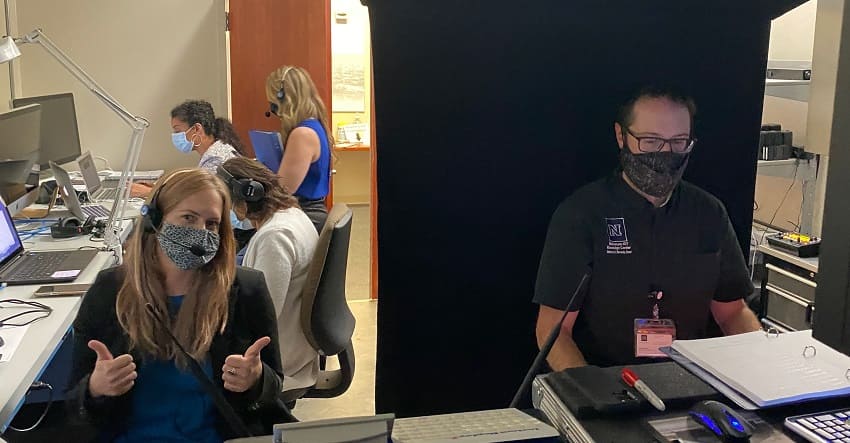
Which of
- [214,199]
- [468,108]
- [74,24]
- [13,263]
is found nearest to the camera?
[468,108]

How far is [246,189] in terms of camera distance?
2.40 meters

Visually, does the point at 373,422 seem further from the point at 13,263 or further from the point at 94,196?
the point at 94,196

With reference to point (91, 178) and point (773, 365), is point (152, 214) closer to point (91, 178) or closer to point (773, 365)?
point (773, 365)

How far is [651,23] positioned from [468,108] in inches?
15.2

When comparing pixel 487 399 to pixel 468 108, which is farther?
pixel 487 399

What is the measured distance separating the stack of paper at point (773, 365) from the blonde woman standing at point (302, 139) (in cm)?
248

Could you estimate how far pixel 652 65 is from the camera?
1.42 meters

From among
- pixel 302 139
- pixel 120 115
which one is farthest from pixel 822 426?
pixel 302 139

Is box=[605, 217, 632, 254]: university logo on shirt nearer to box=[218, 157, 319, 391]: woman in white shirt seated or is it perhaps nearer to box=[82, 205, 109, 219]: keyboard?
box=[218, 157, 319, 391]: woman in white shirt seated

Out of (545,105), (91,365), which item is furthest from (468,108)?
(91,365)

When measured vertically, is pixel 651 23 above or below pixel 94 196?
above

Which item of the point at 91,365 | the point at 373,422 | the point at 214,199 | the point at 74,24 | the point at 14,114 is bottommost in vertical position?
the point at 91,365

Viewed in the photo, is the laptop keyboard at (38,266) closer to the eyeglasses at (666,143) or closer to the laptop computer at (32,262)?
the laptop computer at (32,262)

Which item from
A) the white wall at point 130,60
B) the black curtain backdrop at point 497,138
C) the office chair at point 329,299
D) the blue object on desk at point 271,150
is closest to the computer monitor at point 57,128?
the white wall at point 130,60
